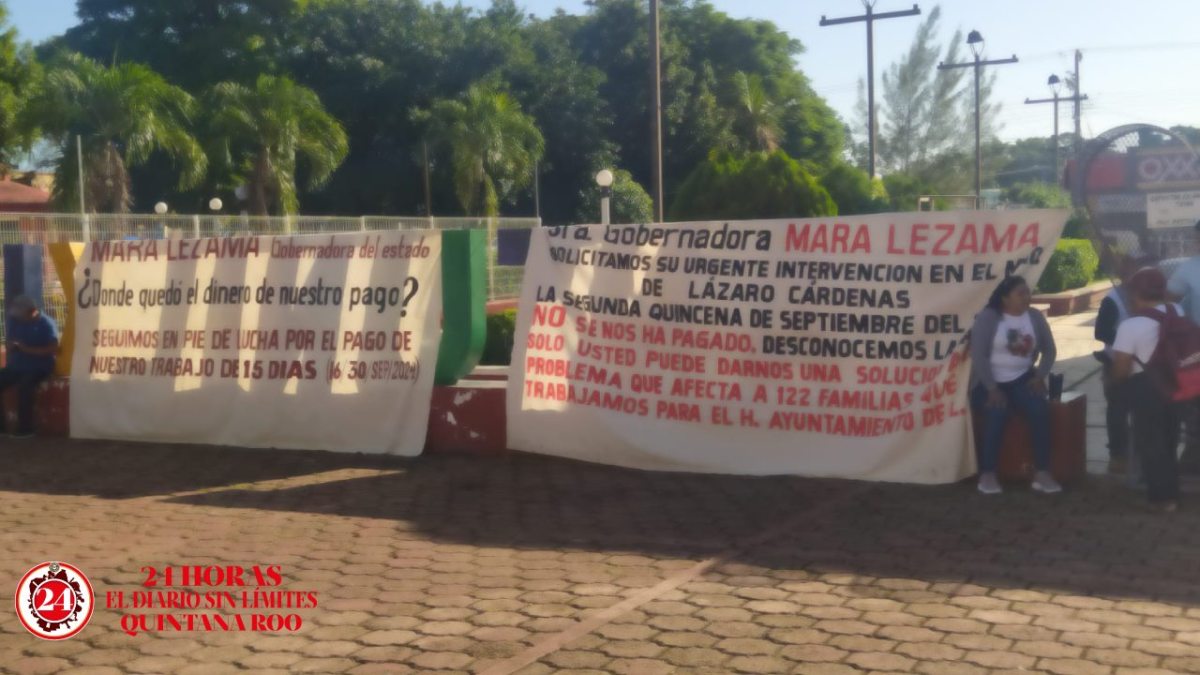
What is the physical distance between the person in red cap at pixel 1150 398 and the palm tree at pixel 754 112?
43597 millimetres

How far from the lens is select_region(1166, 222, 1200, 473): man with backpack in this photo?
26.6 ft

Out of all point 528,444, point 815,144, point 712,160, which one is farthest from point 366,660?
point 815,144

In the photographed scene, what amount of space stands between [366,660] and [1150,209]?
612 centimetres

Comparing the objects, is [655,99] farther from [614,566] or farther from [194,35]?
[194,35]

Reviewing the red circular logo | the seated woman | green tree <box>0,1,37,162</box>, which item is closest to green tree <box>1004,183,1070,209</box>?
green tree <box>0,1,37,162</box>

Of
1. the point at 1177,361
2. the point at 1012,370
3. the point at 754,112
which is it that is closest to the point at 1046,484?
the point at 1012,370

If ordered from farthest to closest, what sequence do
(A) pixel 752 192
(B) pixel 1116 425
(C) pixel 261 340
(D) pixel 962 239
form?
(A) pixel 752 192 < (C) pixel 261 340 < (B) pixel 1116 425 < (D) pixel 962 239

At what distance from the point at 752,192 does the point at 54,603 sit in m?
20.6

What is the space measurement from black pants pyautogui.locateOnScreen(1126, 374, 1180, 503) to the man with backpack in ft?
2.35

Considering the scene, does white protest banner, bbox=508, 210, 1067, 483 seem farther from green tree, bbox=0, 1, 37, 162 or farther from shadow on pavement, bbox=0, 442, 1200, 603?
green tree, bbox=0, 1, 37, 162

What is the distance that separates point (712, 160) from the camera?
26766 millimetres

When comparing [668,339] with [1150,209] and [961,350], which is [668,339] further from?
[1150,209]

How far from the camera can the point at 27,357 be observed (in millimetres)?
11281

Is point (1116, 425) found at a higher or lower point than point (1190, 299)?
lower
